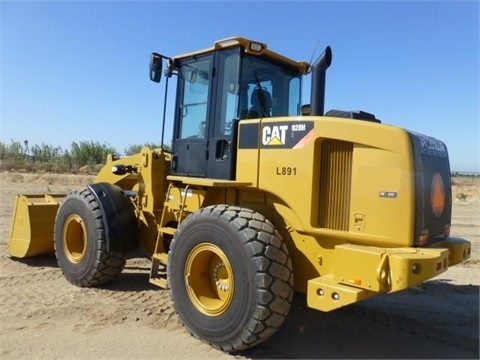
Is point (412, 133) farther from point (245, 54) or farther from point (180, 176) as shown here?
point (180, 176)

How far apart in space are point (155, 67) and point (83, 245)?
2.55 m

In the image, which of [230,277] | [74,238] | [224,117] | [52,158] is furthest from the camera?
[52,158]

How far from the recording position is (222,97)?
4734 mm

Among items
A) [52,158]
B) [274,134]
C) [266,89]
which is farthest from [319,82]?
[52,158]

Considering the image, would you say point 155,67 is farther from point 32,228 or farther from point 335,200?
point 32,228

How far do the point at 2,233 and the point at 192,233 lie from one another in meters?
6.54

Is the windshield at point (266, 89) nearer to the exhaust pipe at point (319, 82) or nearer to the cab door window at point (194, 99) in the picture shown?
the cab door window at point (194, 99)

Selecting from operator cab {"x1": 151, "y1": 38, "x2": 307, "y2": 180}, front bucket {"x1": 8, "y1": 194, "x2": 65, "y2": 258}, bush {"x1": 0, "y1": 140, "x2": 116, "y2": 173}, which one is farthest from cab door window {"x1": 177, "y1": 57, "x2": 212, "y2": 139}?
bush {"x1": 0, "y1": 140, "x2": 116, "y2": 173}

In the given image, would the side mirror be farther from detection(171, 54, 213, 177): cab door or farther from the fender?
the fender

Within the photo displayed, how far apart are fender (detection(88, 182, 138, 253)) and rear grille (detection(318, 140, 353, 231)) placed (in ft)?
8.55

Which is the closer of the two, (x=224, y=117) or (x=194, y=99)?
(x=224, y=117)

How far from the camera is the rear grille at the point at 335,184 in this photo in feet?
12.5

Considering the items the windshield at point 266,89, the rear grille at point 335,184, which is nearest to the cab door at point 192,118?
the windshield at point 266,89

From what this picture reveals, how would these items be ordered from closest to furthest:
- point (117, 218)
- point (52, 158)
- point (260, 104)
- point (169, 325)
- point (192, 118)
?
point (169, 325) → point (260, 104) → point (192, 118) → point (117, 218) → point (52, 158)
